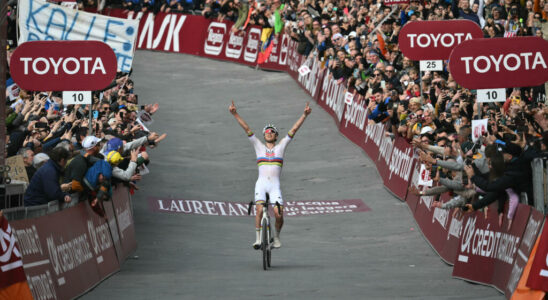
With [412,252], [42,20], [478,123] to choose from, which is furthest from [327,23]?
[478,123]

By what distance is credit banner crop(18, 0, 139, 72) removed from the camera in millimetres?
23297

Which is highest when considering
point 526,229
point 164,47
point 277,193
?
point 526,229

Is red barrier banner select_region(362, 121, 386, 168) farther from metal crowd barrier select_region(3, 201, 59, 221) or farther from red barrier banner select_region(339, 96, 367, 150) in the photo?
A: metal crowd barrier select_region(3, 201, 59, 221)

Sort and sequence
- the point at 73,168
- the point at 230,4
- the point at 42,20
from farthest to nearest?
the point at 230,4, the point at 42,20, the point at 73,168

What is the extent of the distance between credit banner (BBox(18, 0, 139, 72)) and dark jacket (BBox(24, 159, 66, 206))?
869 centimetres

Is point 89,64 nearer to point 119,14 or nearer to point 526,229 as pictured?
point 526,229

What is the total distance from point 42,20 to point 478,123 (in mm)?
10343

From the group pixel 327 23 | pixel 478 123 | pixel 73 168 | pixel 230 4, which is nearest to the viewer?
pixel 73 168

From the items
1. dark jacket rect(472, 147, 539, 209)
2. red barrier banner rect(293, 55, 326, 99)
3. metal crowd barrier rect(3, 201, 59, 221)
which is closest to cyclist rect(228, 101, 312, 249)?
dark jacket rect(472, 147, 539, 209)

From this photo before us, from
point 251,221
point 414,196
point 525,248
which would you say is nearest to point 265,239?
point 525,248

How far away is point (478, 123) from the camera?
56.6ft

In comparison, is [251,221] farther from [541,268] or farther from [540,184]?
[541,268]

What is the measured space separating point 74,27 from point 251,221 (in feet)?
18.6

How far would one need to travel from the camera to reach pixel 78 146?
1977 cm
